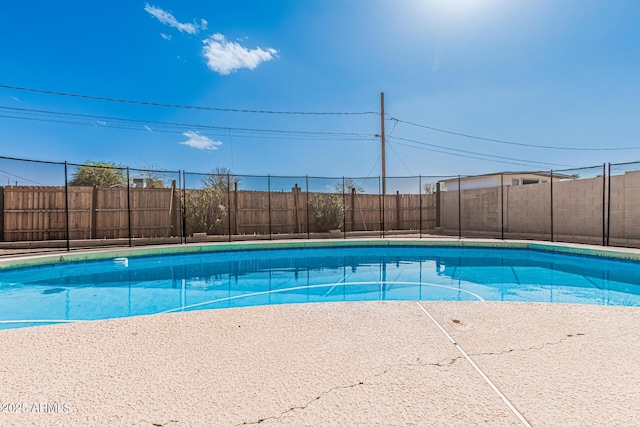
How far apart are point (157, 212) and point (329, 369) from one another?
9674 millimetres

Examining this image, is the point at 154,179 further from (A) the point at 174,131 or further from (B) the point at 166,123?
(A) the point at 174,131

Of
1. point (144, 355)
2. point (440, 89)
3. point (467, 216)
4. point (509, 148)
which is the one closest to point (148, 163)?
point (440, 89)

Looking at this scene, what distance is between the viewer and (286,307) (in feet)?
11.0

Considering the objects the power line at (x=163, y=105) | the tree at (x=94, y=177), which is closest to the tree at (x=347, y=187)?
the power line at (x=163, y=105)

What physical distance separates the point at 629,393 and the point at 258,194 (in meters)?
10.5

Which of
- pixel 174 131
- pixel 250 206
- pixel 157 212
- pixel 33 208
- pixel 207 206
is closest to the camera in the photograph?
pixel 33 208

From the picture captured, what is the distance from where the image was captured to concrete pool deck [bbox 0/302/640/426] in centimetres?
151

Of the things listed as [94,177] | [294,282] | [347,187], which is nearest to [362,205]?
[347,187]

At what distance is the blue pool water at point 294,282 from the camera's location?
14.5 feet

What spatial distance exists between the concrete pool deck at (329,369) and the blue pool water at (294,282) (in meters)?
1.51

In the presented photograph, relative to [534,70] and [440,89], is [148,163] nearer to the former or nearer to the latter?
[440,89]

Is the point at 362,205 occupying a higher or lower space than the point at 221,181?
lower

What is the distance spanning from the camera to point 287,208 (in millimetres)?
11664

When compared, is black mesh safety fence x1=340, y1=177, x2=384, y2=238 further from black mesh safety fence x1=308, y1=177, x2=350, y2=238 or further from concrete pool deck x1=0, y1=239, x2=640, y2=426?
concrete pool deck x1=0, y1=239, x2=640, y2=426
